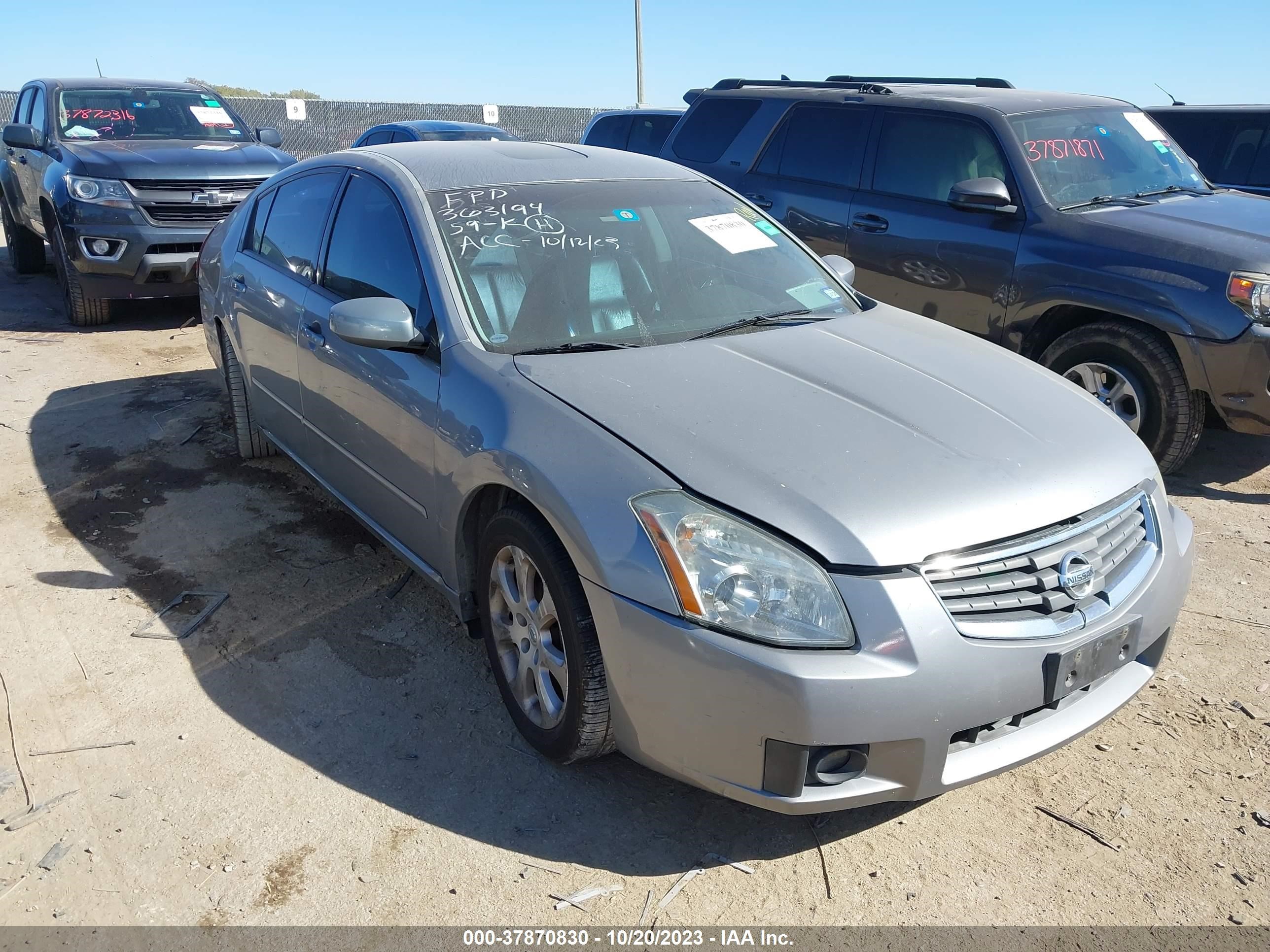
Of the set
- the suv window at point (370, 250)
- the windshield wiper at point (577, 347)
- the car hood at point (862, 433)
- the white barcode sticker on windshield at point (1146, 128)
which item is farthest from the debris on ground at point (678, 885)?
the white barcode sticker on windshield at point (1146, 128)

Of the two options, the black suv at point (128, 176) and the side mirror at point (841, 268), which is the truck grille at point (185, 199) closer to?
the black suv at point (128, 176)

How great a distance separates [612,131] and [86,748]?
8.37 meters

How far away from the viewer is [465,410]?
3033mm

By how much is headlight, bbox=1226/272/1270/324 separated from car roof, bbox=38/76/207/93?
915 centimetres

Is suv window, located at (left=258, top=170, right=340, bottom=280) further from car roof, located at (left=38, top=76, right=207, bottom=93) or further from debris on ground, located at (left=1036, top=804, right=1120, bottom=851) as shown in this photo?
car roof, located at (left=38, top=76, right=207, bottom=93)

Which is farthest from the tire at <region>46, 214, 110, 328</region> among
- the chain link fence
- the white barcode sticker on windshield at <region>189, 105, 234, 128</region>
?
the chain link fence

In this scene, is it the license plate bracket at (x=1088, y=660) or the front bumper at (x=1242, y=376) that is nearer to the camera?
the license plate bracket at (x=1088, y=660)

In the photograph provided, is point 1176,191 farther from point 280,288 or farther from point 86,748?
point 86,748

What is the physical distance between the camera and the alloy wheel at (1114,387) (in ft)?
16.7

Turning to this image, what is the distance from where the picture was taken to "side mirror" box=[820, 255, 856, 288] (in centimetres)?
410

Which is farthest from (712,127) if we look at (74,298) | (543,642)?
(74,298)

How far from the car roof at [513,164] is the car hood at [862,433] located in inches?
39.1

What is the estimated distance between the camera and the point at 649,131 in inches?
385

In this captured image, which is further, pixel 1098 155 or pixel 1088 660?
pixel 1098 155
